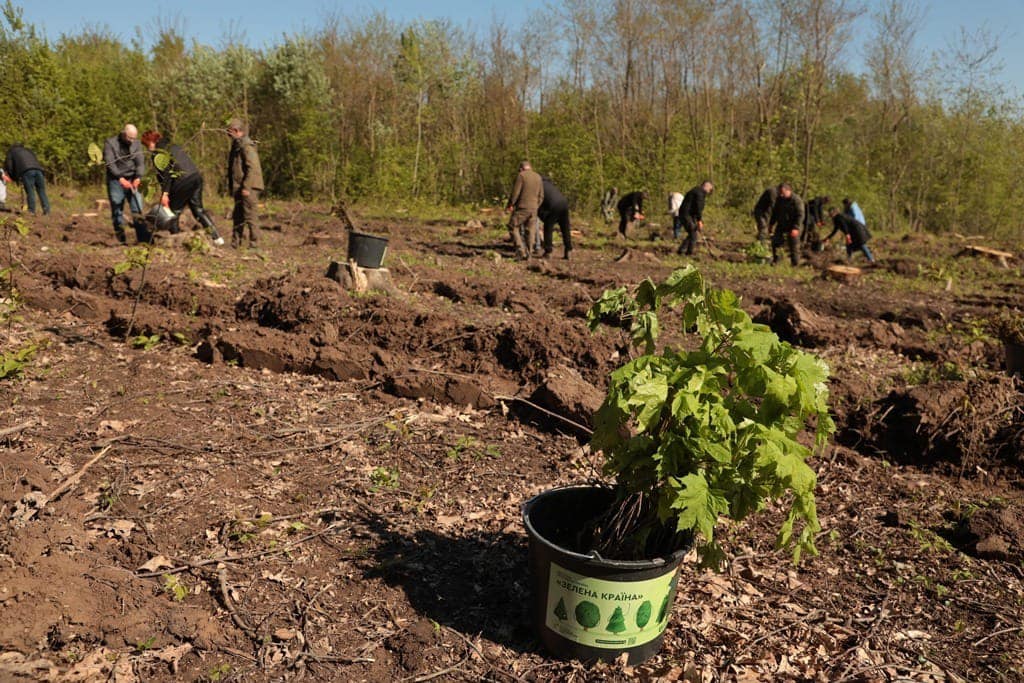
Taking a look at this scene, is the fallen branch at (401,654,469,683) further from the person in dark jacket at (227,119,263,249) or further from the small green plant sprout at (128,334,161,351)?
the person in dark jacket at (227,119,263,249)

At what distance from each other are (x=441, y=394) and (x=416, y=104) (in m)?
21.3

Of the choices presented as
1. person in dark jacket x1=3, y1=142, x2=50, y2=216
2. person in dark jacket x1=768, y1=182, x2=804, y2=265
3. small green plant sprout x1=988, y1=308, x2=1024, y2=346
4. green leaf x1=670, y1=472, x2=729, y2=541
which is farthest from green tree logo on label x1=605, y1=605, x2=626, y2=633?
person in dark jacket x1=3, y1=142, x2=50, y2=216

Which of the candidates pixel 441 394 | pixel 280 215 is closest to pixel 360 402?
pixel 441 394

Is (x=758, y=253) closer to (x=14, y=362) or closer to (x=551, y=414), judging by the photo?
(x=551, y=414)

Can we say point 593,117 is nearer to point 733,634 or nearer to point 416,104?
point 416,104

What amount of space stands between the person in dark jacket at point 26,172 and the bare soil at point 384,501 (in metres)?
6.66

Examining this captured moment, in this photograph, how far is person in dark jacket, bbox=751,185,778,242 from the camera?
571 inches

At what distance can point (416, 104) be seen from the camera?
24.6m

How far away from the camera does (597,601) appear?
265cm

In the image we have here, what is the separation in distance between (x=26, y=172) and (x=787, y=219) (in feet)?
46.7

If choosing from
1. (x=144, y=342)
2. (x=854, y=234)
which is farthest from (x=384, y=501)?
(x=854, y=234)

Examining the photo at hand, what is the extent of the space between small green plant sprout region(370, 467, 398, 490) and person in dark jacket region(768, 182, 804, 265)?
38.0 feet

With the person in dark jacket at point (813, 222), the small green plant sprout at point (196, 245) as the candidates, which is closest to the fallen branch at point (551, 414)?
the small green plant sprout at point (196, 245)

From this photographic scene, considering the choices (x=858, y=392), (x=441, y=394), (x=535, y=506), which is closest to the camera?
(x=535, y=506)
